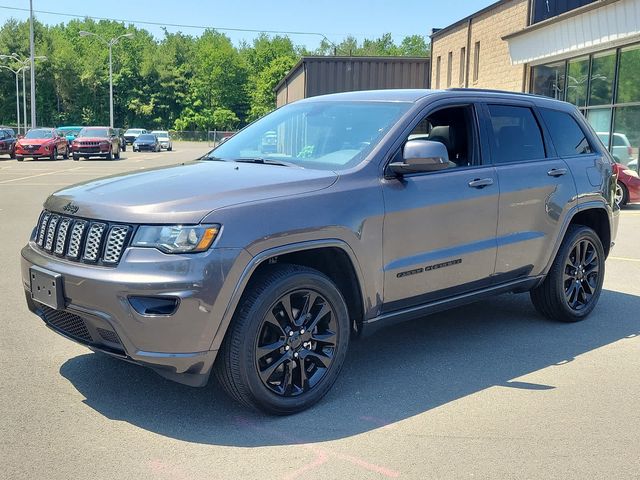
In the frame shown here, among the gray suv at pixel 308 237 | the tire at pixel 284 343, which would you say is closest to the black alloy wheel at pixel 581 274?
the gray suv at pixel 308 237

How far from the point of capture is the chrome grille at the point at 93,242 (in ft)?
12.0

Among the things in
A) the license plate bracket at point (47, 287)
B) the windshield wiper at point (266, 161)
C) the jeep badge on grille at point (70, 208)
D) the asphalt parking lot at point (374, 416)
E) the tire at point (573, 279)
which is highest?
the windshield wiper at point (266, 161)

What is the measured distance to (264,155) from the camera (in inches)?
190

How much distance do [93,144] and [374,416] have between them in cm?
3385

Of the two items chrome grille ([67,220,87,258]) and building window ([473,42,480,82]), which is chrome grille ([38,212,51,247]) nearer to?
chrome grille ([67,220,87,258])

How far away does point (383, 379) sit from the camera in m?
4.54

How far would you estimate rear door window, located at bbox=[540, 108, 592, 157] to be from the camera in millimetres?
5773

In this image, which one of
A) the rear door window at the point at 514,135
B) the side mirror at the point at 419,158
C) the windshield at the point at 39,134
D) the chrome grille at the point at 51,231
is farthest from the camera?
the windshield at the point at 39,134

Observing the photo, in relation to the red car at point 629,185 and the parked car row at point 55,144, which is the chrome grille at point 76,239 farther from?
the parked car row at point 55,144

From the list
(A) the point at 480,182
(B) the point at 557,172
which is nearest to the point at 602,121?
(B) the point at 557,172

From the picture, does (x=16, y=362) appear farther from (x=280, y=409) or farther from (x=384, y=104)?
(x=384, y=104)

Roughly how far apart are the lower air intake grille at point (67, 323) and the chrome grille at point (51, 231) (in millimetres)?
359

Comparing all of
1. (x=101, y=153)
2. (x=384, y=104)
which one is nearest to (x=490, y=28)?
(x=101, y=153)

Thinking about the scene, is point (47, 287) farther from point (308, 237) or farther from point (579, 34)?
point (579, 34)
